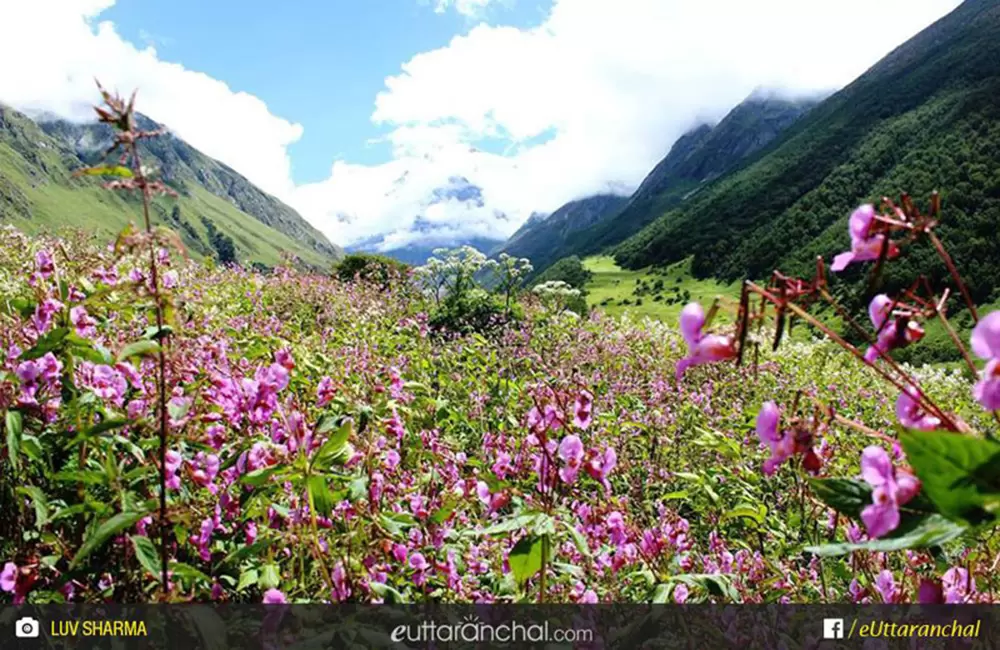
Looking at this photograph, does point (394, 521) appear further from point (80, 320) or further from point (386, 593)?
point (80, 320)

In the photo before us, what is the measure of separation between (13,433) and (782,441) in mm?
2322

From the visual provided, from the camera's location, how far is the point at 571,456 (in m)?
2.12

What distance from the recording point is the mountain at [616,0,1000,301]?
9812 cm

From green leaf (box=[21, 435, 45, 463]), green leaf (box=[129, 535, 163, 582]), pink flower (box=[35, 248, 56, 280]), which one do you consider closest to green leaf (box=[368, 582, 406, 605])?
green leaf (box=[129, 535, 163, 582])

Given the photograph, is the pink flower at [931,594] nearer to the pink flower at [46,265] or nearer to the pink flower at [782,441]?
the pink flower at [782,441]

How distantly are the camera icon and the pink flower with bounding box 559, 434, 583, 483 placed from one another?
6.08ft

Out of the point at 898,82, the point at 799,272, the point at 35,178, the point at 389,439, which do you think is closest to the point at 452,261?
the point at 389,439

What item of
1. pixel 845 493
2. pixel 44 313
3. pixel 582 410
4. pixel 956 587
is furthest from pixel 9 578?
pixel 956 587

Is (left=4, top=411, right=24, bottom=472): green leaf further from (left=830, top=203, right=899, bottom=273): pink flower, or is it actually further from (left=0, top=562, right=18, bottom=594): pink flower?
(left=830, top=203, right=899, bottom=273): pink flower

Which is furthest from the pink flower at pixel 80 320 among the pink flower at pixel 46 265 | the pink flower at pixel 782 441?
the pink flower at pixel 782 441

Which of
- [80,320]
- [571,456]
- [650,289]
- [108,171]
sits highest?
[108,171]

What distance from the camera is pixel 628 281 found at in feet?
469

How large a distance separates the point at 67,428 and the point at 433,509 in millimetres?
1537

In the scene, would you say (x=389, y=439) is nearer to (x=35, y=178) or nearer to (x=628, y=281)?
(x=628, y=281)
